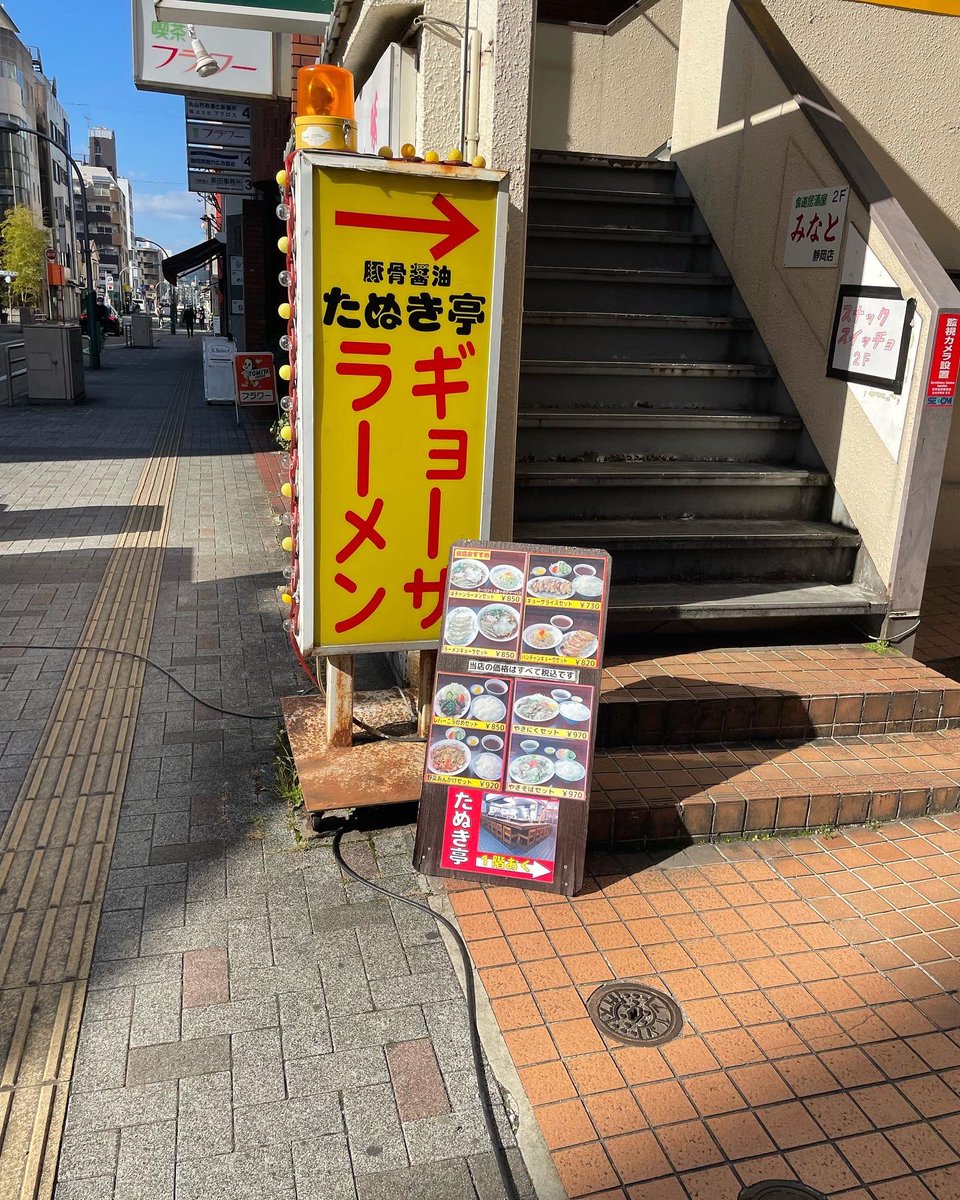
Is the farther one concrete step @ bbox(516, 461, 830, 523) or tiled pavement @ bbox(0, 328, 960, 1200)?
concrete step @ bbox(516, 461, 830, 523)

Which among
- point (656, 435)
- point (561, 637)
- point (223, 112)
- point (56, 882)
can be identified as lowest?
point (56, 882)

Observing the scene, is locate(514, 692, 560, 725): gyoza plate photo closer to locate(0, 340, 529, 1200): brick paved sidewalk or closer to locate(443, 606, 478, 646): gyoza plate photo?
locate(443, 606, 478, 646): gyoza plate photo

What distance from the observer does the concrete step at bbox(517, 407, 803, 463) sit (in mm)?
5953

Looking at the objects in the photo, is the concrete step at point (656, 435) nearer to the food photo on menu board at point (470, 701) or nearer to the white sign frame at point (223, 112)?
the food photo on menu board at point (470, 701)

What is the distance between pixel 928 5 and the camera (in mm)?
4363

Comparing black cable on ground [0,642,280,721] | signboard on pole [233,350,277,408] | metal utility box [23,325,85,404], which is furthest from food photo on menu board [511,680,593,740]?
metal utility box [23,325,85,404]

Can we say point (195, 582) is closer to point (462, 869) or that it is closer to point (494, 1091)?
point (462, 869)

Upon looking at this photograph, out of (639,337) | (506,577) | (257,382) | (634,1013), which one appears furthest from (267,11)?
(257,382)

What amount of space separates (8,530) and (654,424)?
21.3ft

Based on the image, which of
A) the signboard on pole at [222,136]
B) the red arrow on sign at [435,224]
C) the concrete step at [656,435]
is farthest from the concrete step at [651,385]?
the signboard on pole at [222,136]

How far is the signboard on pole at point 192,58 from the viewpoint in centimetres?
917

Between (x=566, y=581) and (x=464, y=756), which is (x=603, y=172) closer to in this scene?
(x=566, y=581)

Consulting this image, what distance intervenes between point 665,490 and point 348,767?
272 centimetres

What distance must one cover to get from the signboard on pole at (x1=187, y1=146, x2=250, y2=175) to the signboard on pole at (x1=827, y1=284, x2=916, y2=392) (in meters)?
14.8
